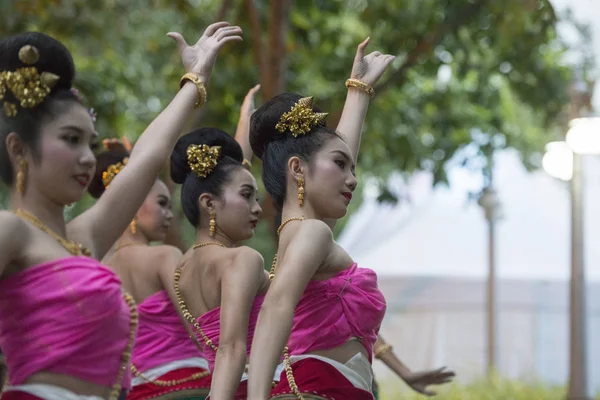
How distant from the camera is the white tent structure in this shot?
1666cm

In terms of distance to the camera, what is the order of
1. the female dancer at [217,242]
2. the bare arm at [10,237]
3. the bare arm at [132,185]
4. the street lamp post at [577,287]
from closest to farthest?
the bare arm at [10,237], the bare arm at [132,185], the female dancer at [217,242], the street lamp post at [577,287]

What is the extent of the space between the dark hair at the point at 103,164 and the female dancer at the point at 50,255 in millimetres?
2575

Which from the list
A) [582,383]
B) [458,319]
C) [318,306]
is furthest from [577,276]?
[318,306]

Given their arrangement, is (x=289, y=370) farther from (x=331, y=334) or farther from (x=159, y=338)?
(x=159, y=338)

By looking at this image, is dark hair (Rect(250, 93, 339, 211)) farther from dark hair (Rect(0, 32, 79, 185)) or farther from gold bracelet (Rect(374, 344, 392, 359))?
gold bracelet (Rect(374, 344, 392, 359))

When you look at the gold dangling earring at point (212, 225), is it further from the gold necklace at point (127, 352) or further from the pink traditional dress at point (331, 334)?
the gold necklace at point (127, 352)

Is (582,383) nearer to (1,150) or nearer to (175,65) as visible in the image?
(175,65)

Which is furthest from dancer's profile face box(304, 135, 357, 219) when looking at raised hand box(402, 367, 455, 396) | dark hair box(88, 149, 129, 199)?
dark hair box(88, 149, 129, 199)

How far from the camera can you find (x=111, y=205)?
127 inches

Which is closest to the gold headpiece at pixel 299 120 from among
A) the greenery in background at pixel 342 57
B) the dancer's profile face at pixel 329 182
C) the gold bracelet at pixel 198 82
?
the dancer's profile face at pixel 329 182

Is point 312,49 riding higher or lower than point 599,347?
higher

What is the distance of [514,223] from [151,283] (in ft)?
41.8

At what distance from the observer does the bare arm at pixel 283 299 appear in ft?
11.4

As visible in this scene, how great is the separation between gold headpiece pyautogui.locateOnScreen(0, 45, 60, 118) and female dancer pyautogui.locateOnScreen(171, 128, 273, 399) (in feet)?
4.38
